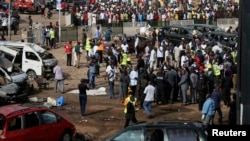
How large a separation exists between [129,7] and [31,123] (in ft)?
115

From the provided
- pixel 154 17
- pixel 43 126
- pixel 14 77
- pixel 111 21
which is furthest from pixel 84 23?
pixel 43 126

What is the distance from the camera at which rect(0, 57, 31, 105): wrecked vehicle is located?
75.0ft

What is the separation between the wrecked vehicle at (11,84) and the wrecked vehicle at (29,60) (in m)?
1.87

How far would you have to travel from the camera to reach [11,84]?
2395 cm

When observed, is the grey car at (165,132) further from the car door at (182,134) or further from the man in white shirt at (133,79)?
the man in white shirt at (133,79)

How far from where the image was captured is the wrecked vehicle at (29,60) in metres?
29.4

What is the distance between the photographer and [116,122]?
21391 millimetres

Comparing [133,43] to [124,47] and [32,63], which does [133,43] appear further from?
[32,63]

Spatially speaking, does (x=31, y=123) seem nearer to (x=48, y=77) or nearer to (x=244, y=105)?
(x=244, y=105)

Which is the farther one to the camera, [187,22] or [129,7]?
[129,7]

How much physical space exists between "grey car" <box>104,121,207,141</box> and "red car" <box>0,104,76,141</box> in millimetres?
2943

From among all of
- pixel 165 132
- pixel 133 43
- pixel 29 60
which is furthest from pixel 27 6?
pixel 165 132

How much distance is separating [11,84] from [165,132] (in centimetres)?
1159

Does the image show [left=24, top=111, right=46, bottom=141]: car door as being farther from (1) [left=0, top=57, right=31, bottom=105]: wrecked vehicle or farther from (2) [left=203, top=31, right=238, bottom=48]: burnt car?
(2) [left=203, top=31, right=238, bottom=48]: burnt car
